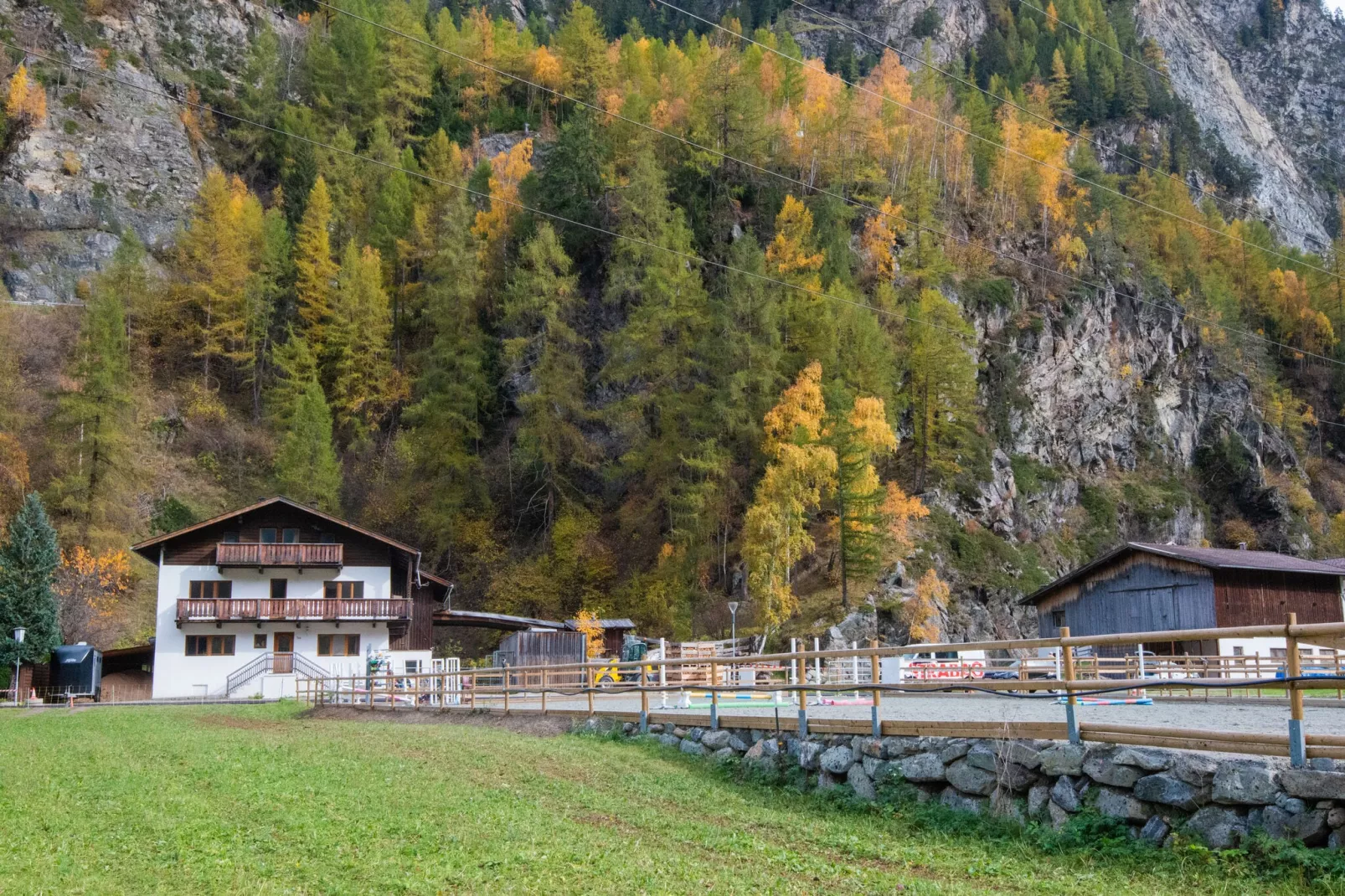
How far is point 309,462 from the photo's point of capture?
56500 millimetres

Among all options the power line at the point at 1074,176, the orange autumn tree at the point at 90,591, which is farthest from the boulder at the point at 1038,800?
the power line at the point at 1074,176

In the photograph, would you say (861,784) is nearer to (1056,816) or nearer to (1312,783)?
(1056,816)

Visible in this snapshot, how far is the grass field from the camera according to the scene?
313 inches

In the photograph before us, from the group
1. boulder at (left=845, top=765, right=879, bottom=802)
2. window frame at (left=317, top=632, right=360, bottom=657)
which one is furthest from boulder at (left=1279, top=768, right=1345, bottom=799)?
window frame at (left=317, top=632, right=360, bottom=657)

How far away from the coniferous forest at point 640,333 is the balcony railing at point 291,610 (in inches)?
323

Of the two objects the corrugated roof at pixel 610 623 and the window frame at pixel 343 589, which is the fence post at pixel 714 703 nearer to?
the corrugated roof at pixel 610 623

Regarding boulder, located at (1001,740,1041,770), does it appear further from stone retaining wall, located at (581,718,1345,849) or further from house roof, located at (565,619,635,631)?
house roof, located at (565,619,635,631)

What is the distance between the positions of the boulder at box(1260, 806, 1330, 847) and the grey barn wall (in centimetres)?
3307

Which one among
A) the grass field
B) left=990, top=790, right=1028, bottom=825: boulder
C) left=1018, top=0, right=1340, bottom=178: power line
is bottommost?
the grass field

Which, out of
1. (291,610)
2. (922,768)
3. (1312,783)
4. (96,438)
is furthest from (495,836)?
(96,438)

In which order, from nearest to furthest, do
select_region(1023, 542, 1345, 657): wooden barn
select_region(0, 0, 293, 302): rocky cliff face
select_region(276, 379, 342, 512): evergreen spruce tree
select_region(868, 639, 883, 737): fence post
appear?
select_region(868, 639, 883, 737): fence post → select_region(1023, 542, 1345, 657): wooden barn → select_region(276, 379, 342, 512): evergreen spruce tree → select_region(0, 0, 293, 302): rocky cliff face

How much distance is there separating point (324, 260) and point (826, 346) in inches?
1369

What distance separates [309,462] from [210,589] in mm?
12636

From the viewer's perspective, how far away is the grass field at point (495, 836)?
7938 millimetres
